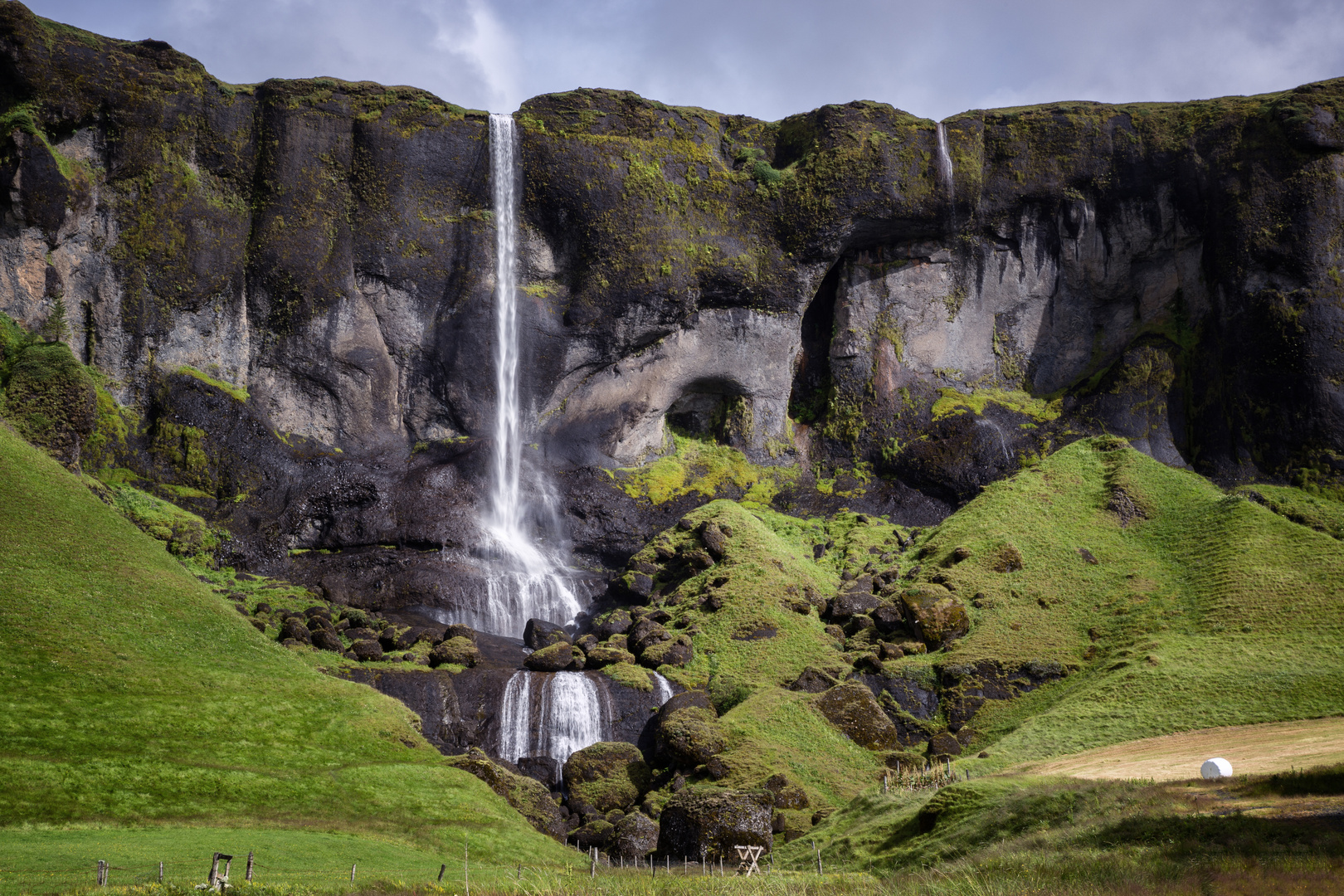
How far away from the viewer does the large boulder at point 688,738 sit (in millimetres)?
30806

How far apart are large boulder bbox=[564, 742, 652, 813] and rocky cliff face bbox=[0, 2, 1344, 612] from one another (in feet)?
49.9

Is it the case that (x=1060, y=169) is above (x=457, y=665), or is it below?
above

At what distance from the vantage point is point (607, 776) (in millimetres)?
32062

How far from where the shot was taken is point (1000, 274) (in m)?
61.9

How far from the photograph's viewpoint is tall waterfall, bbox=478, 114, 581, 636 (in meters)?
47.2

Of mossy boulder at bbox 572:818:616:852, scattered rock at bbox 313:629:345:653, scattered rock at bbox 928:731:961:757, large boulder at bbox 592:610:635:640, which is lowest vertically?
mossy boulder at bbox 572:818:616:852

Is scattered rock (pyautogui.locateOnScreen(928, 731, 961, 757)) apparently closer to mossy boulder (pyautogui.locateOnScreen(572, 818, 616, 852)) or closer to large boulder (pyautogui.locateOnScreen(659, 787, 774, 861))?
large boulder (pyautogui.locateOnScreen(659, 787, 774, 861))

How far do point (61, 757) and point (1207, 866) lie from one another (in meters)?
22.1

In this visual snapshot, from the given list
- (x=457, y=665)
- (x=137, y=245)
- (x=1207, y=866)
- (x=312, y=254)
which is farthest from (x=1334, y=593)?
(x=137, y=245)

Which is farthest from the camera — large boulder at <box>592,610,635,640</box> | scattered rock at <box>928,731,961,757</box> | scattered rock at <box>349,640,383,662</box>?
large boulder at <box>592,610,635,640</box>

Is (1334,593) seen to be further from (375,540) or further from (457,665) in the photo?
(375,540)

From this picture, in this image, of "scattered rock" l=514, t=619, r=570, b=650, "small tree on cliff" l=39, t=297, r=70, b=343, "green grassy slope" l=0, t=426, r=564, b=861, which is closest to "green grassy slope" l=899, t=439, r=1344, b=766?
"scattered rock" l=514, t=619, r=570, b=650

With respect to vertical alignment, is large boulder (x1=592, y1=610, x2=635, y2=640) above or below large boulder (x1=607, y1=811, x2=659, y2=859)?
above

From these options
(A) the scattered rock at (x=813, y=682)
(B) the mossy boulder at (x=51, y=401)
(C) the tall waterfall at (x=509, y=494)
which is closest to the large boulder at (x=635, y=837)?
(A) the scattered rock at (x=813, y=682)
